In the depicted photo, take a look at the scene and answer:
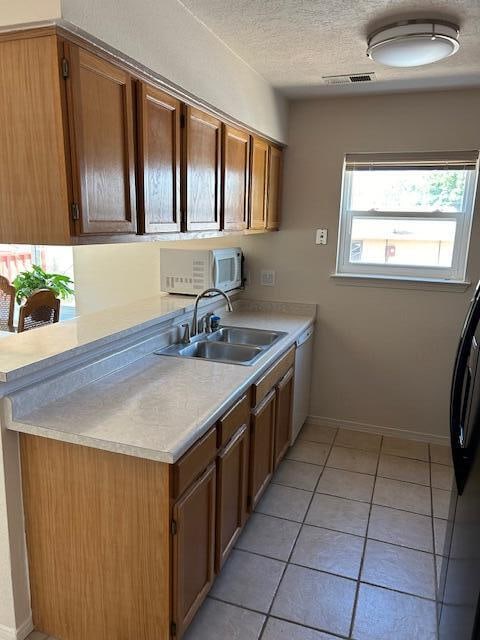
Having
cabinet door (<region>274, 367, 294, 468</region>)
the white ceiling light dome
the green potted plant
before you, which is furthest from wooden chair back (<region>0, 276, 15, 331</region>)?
the white ceiling light dome

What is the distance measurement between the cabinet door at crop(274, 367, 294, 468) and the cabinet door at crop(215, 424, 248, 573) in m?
0.51

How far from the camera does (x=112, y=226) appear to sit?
167 cm

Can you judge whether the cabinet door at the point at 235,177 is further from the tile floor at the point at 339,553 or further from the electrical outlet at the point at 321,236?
the tile floor at the point at 339,553

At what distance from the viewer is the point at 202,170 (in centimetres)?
229

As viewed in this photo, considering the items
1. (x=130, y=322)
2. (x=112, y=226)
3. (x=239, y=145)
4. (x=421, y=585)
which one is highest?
(x=239, y=145)

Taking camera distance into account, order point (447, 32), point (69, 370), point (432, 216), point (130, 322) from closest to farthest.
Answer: point (69, 370), point (447, 32), point (130, 322), point (432, 216)

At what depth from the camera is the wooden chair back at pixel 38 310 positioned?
3.13 metres

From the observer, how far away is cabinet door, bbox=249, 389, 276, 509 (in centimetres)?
223

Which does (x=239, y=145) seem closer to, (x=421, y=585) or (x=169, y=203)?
(x=169, y=203)

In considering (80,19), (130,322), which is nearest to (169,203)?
(130,322)

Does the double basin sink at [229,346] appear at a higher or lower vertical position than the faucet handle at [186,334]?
lower

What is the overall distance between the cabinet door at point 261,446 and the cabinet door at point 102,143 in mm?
1080

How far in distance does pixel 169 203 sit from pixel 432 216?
2.00 m

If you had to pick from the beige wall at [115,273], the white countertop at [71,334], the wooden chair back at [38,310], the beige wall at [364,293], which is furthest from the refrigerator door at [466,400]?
the wooden chair back at [38,310]
